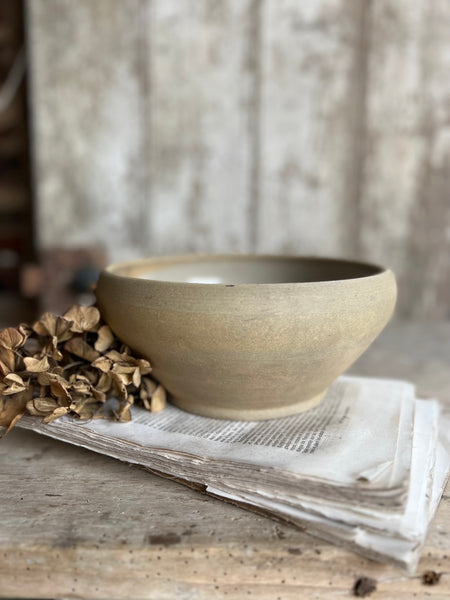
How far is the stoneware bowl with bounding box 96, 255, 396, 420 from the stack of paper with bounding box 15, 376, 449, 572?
3 cm

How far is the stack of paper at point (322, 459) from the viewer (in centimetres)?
35

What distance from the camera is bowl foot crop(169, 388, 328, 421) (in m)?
0.49

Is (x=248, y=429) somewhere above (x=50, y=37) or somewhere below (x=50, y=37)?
below

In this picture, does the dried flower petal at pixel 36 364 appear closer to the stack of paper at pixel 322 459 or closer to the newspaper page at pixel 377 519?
the stack of paper at pixel 322 459

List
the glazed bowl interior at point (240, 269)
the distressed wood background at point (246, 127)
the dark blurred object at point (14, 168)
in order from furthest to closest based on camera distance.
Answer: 1. the dark blurred object at point (14, 168)
2. the distressed wood background at point (246, 127)
3. the glazed bowl interior at point (240, 269)

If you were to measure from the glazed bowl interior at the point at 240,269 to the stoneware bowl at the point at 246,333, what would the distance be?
0.11m

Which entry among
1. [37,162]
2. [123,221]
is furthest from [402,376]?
[37,162]

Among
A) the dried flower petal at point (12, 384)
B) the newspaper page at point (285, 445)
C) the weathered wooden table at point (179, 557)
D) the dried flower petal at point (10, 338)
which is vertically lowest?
the weathered wooden table at point (179, 557)

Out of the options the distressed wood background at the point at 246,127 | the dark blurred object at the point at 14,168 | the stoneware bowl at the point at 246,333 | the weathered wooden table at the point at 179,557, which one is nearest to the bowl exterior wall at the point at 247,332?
the stoneware bowl at the point at 246,333

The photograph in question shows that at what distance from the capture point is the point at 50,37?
1.06m

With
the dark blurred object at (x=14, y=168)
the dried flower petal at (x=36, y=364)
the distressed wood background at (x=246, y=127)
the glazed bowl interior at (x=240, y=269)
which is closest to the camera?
the dried flower petal at (x=36, y=364)

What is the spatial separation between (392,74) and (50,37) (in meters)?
0.65

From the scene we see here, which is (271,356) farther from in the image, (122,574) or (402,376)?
(402,376)

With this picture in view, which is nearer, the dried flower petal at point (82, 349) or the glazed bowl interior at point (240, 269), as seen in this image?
the dried flower petal at point (82, 349)
